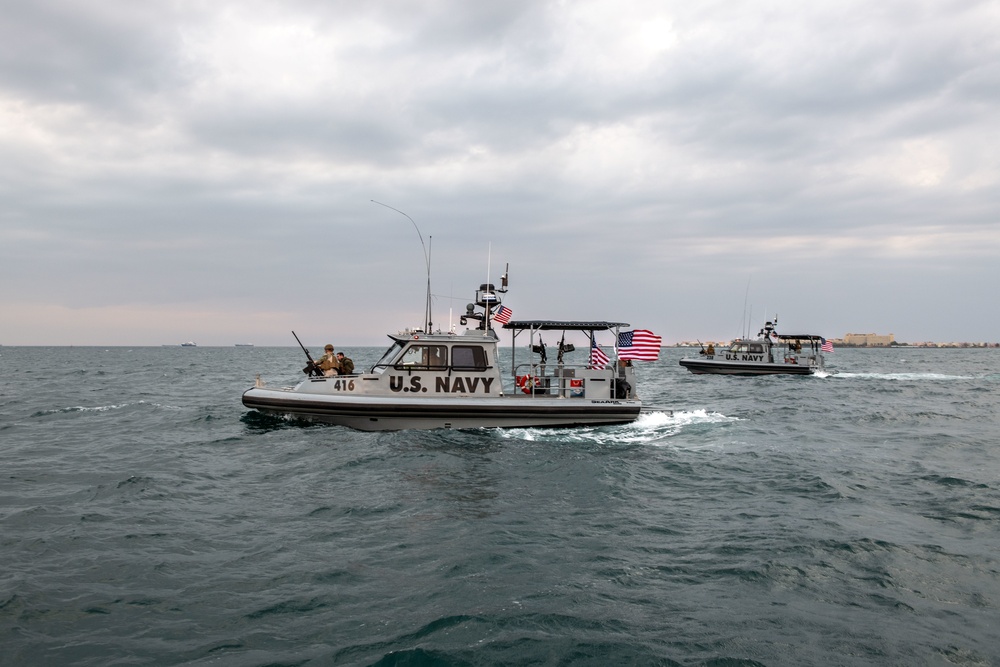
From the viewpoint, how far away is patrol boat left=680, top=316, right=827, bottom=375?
4794 cm

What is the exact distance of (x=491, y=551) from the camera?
7965 mm

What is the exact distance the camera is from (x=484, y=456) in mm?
14164

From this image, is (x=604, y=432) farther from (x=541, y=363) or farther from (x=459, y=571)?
(x=459, y=571)

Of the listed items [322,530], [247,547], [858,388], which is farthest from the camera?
[858,388]

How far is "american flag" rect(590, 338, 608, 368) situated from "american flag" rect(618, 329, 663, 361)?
0.59 m

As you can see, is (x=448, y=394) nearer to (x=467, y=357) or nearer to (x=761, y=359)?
Answer: (x=467, y=357)

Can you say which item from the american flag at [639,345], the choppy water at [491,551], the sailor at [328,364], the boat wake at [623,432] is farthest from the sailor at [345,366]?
the american flag at [639,345]

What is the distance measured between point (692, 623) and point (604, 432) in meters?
12.1

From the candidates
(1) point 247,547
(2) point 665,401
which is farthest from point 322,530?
(2) point 665,401

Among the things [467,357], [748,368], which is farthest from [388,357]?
[748,368]

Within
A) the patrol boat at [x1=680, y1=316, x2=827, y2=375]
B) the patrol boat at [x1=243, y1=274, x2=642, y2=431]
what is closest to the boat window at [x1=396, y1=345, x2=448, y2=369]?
the patrol boat at [x1=243, y1=274, x2=642, y2=431]

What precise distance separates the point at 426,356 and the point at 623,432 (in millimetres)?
6112

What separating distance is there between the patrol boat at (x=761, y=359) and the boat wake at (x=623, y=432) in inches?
1148

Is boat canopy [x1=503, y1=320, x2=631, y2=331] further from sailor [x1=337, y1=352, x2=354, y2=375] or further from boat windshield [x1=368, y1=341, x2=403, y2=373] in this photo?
sailor [x1=337, y1=352, x2=354, y2=375]
